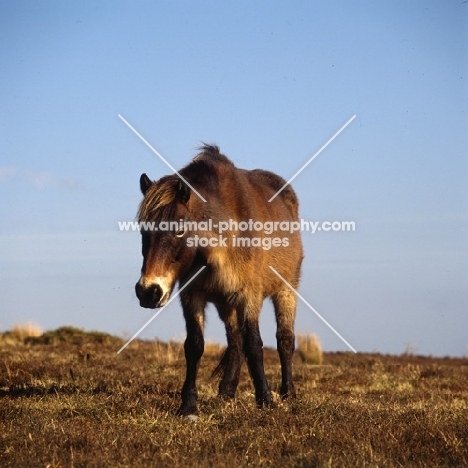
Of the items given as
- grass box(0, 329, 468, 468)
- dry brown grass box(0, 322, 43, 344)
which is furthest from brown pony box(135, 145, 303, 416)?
dry brown grass box(0, 322, 43, 344)

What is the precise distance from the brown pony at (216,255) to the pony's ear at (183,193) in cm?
1

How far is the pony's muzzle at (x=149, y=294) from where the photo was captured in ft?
23.2

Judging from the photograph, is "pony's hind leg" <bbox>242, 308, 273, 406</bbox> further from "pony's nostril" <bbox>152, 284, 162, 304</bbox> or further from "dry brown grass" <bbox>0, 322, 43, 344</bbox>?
"dry brown grass" <bbox>0, 322, 43, 344</bbox>

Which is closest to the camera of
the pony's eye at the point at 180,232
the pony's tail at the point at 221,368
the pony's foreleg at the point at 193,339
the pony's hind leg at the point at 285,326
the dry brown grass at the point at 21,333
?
the pony's eye at the point at 180,232

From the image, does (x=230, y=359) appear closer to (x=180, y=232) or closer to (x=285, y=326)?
(x=285, y=326)

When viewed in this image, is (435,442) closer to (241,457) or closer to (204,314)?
(241,457)

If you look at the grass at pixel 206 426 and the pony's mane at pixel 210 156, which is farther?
the pony's mane at pixel 210 156

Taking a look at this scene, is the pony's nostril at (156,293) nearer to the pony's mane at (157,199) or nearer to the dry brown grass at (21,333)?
the pony's mane at (157,199)

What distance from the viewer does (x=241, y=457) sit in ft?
17.6

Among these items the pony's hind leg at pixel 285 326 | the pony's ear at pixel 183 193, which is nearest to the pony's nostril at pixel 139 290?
the pony's ear at pixel 183 193

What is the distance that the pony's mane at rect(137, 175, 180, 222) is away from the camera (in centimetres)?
744

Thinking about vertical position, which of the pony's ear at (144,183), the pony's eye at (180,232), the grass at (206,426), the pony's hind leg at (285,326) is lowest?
the grass at (206,426)

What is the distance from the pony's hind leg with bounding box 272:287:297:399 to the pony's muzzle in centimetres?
323

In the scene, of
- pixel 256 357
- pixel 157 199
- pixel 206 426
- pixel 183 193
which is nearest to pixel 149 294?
pixel 157 199
